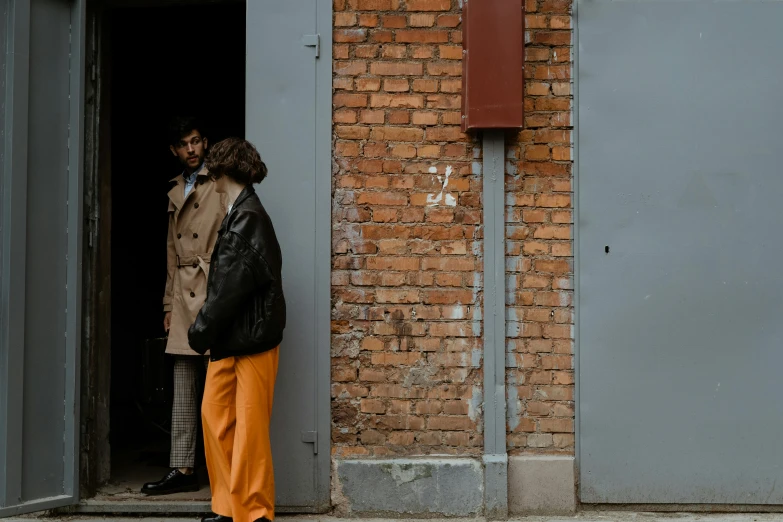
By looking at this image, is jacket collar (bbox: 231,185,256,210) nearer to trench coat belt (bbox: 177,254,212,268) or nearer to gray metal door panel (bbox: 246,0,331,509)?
gray metal door panel (bbox: 246,0,331,509)

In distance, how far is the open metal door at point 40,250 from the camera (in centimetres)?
416

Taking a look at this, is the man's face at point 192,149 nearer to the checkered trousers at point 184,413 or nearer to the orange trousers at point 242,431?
the checkered trousers at point 184,413

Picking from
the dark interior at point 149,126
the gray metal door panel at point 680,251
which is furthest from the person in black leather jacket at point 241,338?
the dark interior at point 149,126

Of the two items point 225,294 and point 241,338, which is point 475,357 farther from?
point 225,294

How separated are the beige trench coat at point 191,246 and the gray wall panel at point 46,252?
614 mm

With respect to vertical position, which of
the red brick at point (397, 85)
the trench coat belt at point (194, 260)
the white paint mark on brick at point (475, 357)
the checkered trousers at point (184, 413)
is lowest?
the checkered trousers at point (184, 413)

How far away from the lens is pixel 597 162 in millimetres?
4406

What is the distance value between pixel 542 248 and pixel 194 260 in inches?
77.1

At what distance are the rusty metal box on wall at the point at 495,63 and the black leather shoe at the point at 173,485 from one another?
2.59m

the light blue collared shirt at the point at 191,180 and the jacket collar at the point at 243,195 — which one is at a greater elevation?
the light blue collared shirt at the point at 191,180

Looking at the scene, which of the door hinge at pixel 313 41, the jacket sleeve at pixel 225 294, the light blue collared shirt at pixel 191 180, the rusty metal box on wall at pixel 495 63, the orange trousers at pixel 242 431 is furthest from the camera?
the light blue collared shirt at pixel 191 180

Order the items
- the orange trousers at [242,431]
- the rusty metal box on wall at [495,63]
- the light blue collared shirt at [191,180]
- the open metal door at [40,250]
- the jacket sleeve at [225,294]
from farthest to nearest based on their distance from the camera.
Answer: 1. the light blue collared shirt at [191,180]
2. the rusty metal box on wall at [495,63]
3. the open metal door at [40,250]
4. the orange trousers at [242,431]
5. the jacket sleeve at [225,294]

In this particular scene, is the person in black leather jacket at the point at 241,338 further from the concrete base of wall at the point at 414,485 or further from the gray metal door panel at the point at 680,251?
the gray metal door panel at the point at 680,251

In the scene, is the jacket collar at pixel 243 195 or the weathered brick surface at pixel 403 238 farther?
the weathered brick surface at pixel 403 238
